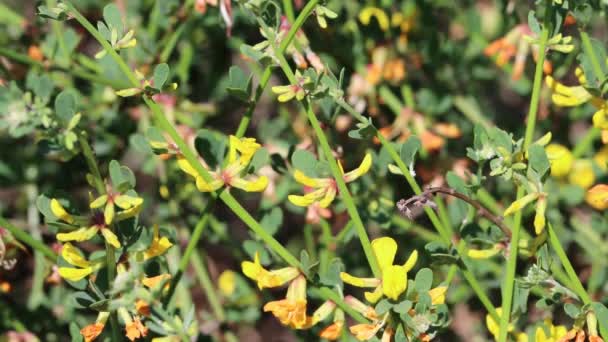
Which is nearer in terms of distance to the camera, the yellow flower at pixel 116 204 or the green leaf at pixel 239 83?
the yellow flower at pixel 116 204

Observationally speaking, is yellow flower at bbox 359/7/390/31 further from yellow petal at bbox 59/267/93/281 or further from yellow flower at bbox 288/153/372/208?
yellow petal at bbox 59/267/93/281

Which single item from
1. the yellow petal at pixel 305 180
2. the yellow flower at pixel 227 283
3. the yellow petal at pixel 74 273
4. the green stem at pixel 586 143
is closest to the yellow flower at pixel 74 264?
the yellow petal at pixel 74 273

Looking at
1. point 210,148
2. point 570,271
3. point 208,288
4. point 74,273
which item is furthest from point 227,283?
point 570,271

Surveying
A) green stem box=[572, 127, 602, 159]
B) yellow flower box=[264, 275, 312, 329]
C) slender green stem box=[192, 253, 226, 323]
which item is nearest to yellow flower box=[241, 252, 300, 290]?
yellow flower box=[264, 275, 312, 329]

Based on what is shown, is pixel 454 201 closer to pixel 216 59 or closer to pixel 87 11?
pixel 216 59

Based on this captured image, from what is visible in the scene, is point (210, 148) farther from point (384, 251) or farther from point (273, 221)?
point (384, 251)

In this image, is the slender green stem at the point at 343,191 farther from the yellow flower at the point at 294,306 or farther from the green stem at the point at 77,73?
the green stem at the point at 77,73
